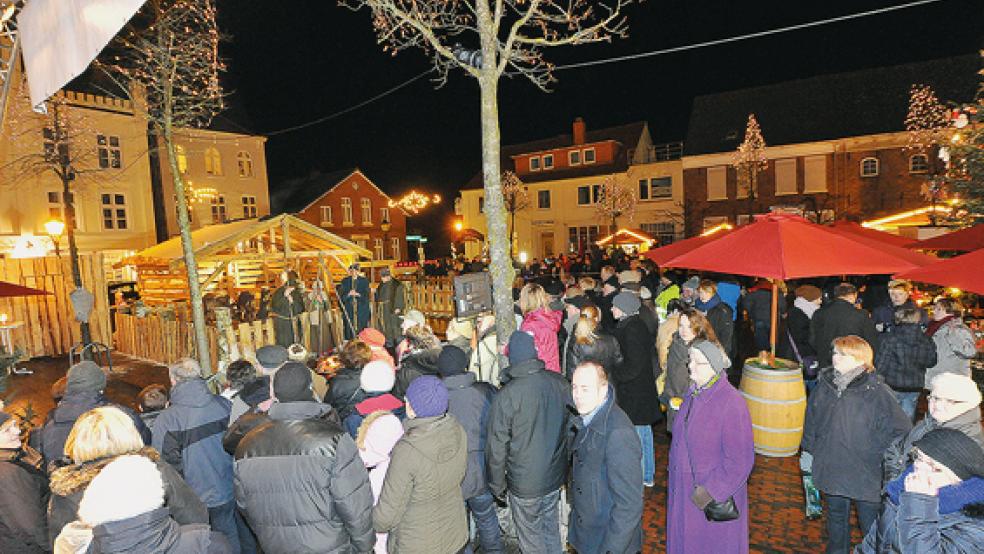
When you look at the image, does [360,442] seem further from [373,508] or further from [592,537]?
[592,537]

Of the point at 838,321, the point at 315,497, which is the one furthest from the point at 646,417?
the point at 315,497

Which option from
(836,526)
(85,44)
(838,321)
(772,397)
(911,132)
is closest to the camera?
(85,44)

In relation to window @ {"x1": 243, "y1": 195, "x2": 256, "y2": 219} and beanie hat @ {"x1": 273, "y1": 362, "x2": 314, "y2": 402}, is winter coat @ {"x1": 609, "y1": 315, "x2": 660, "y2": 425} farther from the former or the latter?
window @ {"x1": 243, "y1": 195, "x2": 256, "y2": 219}

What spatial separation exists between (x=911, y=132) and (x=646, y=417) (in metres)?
26.2

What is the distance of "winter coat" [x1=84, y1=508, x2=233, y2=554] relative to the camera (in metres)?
2.13

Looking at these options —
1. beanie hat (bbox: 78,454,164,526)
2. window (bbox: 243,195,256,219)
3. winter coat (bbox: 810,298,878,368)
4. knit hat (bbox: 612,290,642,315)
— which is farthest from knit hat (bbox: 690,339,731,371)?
window (bbox: 243,195,256,219)

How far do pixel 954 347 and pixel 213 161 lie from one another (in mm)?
32172

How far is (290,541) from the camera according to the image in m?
3.04

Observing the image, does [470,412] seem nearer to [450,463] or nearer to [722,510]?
[450,463]

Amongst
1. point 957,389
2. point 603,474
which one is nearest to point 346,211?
point 603,474

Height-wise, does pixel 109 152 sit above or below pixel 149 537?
above

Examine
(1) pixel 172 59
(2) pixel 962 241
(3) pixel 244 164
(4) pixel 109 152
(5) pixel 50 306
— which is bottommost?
(5) pixel 50 306

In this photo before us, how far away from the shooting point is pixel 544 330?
6098 millimetres

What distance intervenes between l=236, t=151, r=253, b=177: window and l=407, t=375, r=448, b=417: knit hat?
31500mm
